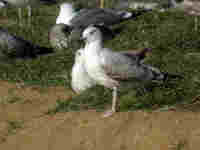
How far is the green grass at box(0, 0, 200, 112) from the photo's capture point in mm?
6637

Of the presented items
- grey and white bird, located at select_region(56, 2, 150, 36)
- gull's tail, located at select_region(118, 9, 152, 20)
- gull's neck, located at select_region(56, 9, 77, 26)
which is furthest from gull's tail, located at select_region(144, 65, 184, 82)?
gull's neck, located at select_region(56, 9, 77, 26)

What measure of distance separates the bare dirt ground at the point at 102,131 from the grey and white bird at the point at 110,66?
321mm

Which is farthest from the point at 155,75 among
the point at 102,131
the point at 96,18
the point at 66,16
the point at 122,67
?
the point at 66,16

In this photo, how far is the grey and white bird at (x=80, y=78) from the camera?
7.55 metres

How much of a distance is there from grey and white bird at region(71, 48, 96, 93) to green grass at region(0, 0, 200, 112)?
0.24 meters

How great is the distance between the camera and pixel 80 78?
25.0 feet

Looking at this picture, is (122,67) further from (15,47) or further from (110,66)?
(15,47)

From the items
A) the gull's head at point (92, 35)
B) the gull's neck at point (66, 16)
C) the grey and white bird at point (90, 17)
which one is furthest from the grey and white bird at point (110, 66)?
the gull's neck at point (66, 16)

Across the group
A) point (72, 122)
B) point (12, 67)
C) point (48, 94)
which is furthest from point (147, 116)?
point (12, 67)

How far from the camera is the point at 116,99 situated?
6484 mm

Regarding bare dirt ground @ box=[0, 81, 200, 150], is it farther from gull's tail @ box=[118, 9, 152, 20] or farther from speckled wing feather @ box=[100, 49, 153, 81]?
gull's tail @ box=[118, 9, 152, 20]

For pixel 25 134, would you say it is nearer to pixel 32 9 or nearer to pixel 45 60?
pixel 45 60

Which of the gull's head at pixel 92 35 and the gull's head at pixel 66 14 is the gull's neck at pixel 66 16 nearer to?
the gull's head at pixel 66 14

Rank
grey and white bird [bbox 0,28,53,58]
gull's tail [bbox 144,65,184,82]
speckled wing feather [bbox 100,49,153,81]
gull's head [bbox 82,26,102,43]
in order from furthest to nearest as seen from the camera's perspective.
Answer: grey and white bird [bbox 0,28,53,58] → gull's tail [bbox 144,65,184,82] → gull's head [bbox 82,26,102,43] → speckled wing feather [bbox 100,49,153,81]
